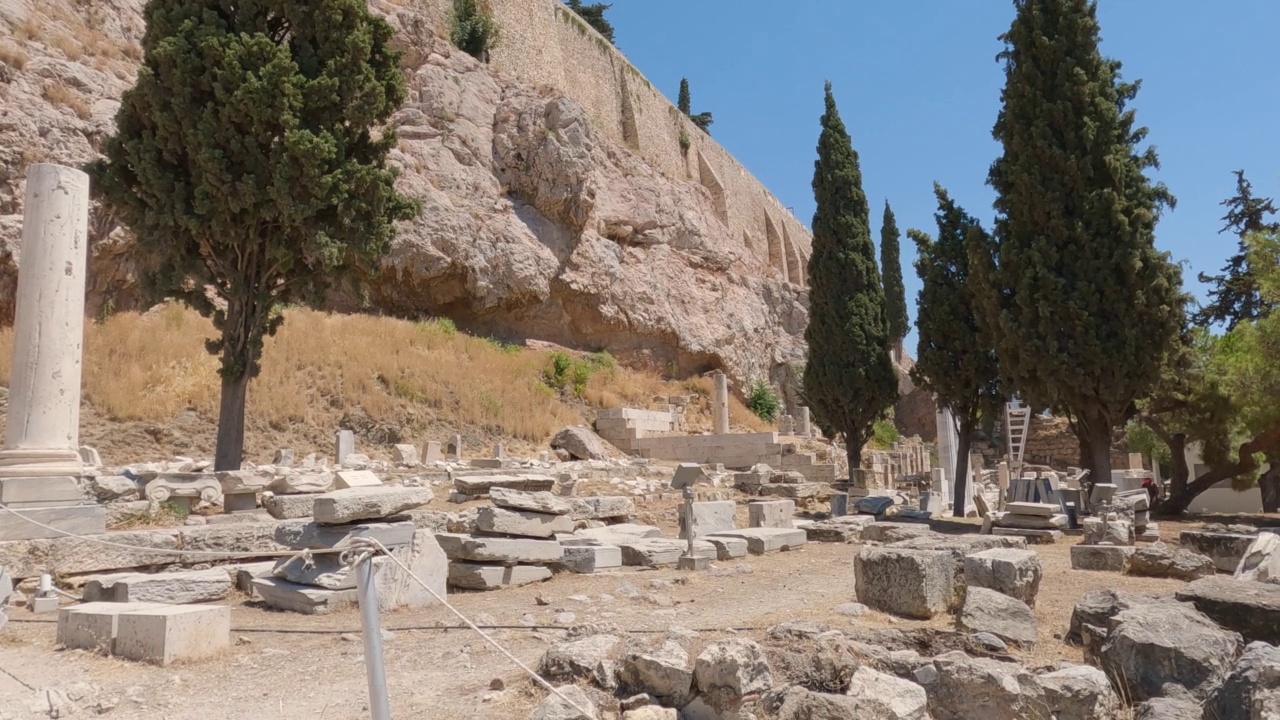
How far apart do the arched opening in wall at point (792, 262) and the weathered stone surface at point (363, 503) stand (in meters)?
47.9

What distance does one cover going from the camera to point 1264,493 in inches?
770

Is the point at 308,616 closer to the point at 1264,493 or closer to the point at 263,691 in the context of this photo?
the point at 263,691

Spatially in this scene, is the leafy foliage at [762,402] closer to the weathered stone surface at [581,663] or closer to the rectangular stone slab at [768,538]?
the rectangular stone slab at [768,538]

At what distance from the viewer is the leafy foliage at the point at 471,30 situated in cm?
3180

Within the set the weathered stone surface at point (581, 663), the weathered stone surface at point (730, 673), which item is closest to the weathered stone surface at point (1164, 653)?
the weathered stone surface at point (730, 673)

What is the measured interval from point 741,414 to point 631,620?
26.5 m

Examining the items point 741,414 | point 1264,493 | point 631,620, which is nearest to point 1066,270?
point 1264,493

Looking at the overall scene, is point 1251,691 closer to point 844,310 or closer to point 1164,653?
point 1164,653

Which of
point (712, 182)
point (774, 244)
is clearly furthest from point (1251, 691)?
point (774, 244)

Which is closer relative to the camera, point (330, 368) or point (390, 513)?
point (390, 513)

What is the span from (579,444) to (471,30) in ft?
61.7

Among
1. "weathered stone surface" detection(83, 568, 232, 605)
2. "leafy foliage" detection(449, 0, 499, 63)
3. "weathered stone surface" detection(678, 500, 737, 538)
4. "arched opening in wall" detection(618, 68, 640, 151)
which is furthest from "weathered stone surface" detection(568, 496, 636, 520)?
"arched opening in wall" detection(618, 68, 640, 151)

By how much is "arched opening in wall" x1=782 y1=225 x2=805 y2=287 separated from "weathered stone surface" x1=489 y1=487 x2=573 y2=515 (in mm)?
46238

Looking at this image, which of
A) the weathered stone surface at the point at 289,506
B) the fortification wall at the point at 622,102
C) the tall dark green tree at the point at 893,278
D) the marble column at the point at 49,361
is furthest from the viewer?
the tall dark green tree at the point at 893,278
